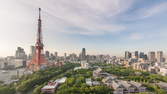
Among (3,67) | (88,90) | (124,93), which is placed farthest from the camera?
(3,67)

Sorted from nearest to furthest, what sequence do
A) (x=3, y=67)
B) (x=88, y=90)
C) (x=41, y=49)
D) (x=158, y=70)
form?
(x=88, y=90) < (x=41, y=49) < (x=158, y=70) < (x=3, y=67)

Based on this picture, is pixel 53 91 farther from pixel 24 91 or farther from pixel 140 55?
pixel 140 55

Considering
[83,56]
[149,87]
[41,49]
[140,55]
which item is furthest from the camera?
[83,56]

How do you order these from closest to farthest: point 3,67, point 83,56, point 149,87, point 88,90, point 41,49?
point 88,90, point 149,87, point 41,49, point 3,67, point 83,56

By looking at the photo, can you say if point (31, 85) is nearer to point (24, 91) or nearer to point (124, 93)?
point (24, 91)

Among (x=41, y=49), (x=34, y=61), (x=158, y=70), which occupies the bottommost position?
(x=158, y=70)

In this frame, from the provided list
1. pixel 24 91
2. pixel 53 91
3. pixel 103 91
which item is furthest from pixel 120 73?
pixel 24 91

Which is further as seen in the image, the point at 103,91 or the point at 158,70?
the point at 158,70

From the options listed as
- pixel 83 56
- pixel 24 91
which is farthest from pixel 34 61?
pixel 83 56

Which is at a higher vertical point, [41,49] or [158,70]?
[41,49]
